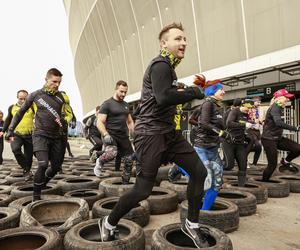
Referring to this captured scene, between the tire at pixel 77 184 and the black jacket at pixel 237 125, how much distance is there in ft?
9.42

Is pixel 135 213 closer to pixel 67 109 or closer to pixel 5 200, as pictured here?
pixel 5 200

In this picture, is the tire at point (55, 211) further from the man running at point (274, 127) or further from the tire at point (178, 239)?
the man running at point (274, 127)

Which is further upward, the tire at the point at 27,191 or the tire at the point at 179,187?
the tire at the point at 27,191

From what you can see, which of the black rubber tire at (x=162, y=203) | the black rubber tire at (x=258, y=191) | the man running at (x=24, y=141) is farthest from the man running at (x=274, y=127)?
the man running at (x=24, y=141)

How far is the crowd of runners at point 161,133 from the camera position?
2859mm

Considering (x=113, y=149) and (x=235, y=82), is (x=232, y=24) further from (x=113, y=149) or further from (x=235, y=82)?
(x=113, y=149)

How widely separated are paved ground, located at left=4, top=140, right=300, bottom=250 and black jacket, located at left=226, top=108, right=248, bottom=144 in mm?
1249

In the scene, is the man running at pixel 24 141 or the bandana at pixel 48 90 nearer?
the bandana at pixel 48 90

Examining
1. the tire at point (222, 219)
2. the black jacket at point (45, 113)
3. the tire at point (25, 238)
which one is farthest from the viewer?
the black jacket at point (45, 113)

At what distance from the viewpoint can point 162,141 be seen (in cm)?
288

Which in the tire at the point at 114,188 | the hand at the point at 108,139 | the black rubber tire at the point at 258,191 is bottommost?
the black rubber tire at the point at 258,191

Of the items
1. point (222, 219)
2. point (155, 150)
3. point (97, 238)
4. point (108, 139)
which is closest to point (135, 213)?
point (97, 238)

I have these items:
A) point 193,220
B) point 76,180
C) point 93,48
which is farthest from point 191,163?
point 93,48

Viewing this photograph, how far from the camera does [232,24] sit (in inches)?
589
